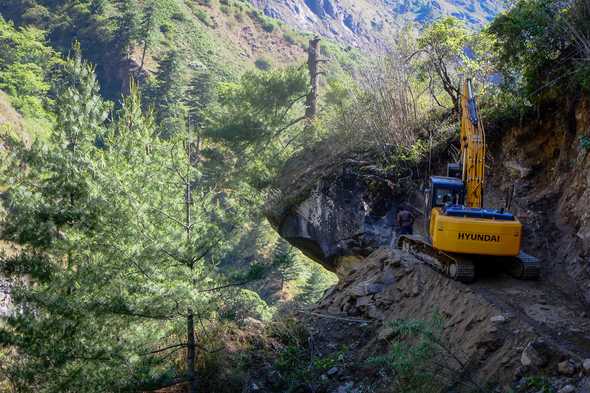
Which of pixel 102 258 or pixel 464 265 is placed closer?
pixel 464 265

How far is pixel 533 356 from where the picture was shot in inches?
317

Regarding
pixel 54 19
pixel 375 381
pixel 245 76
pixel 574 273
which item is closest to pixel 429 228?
pixel 574 273

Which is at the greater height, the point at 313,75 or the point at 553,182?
the point at 313,75

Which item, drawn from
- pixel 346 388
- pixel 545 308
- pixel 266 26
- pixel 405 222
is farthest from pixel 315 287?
pixel 266 26

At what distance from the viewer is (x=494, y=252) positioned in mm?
10984

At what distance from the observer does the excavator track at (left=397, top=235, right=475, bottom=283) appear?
11.3 meters

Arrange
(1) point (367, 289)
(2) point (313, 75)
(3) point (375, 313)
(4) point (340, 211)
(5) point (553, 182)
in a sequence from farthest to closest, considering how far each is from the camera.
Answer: (2) point (313, 75), (4) point (340, 211), (5) point (553, 182), (1) point (367, 289), (3) point (375, 313)

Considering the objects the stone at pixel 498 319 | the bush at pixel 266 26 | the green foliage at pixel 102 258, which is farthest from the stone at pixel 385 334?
the bush at pixel 266 26

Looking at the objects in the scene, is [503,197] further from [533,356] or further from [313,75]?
[313,75]

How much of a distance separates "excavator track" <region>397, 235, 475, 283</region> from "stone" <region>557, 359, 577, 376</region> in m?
3.59

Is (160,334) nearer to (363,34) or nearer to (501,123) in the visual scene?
(501,123)

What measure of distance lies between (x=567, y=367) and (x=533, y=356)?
1.67 feet

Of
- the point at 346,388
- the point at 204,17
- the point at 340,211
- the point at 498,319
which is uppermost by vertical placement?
the point at 204,17

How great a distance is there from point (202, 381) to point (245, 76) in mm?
23674
